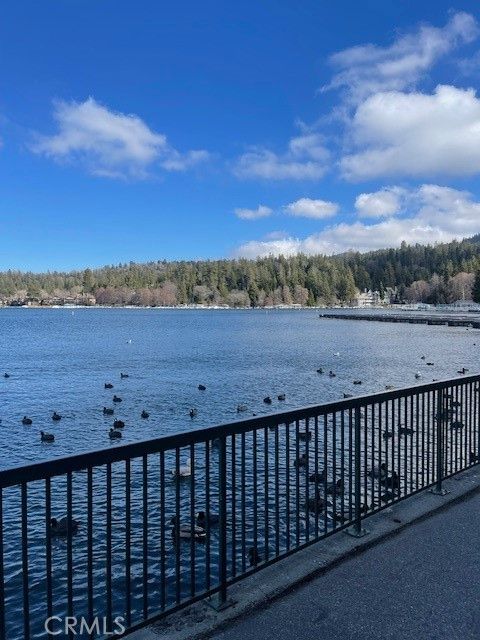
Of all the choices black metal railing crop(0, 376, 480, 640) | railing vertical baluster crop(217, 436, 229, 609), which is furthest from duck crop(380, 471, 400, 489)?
railing vertical baluster crop(217, 436, 229, 609)

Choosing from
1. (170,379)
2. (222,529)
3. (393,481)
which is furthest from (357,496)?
(170,379)

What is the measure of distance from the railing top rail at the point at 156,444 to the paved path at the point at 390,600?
123 cm

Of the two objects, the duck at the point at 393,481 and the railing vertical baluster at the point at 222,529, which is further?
the duck at the point at 393,481

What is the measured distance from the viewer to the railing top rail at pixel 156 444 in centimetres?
279

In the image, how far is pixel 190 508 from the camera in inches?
194

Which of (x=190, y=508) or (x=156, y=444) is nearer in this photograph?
(x=156, y=444)

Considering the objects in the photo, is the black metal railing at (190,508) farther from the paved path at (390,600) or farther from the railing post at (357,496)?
the paved path at (390,600)

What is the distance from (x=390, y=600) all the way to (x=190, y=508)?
1974mm

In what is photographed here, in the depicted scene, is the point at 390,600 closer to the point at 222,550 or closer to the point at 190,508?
the point at 222,550

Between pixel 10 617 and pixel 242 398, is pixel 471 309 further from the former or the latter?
pixel 10 617

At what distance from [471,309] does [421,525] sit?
509ft

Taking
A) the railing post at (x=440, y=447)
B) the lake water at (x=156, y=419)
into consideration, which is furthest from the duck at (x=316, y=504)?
the railing post at (x=440, y=447)

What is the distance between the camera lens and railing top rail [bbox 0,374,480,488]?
2791 millimetres

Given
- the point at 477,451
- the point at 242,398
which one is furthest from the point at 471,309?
the point at 477,451
